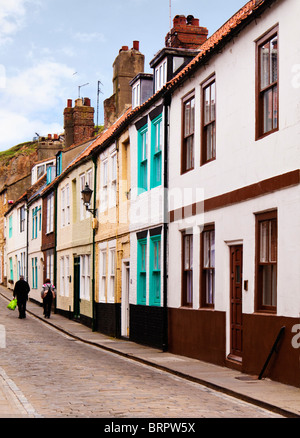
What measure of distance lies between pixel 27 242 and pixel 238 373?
35841 mm

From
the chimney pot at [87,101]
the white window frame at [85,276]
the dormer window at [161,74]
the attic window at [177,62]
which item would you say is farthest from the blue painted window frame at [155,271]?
the chimney pot at [87,101]

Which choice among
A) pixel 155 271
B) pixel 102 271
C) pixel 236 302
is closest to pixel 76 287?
pixel 102 271

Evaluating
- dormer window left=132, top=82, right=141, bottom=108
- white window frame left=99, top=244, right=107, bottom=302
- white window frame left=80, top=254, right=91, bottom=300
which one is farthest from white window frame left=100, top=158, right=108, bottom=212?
white window frame left=80, top=254, right=91, bottom=300

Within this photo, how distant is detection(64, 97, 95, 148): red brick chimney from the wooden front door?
23.9 meters

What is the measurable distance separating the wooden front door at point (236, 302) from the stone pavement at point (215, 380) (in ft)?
1.57

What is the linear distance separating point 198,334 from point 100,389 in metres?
4.68

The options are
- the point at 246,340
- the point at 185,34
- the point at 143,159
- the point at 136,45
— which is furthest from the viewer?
the point at 136,45

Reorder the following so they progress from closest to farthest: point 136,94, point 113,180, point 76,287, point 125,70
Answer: point 136,94
point 113,180
point 125,70
point 76,287

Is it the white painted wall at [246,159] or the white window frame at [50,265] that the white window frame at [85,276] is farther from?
the white painted wall at [246,159]

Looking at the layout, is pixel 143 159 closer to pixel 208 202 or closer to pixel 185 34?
pixel 185 34

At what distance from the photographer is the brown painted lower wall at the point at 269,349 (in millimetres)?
11617

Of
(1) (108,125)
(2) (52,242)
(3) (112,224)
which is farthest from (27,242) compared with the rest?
(3) (112,224)

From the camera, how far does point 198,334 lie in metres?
16.1

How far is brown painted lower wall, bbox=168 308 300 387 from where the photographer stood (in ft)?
38.5
